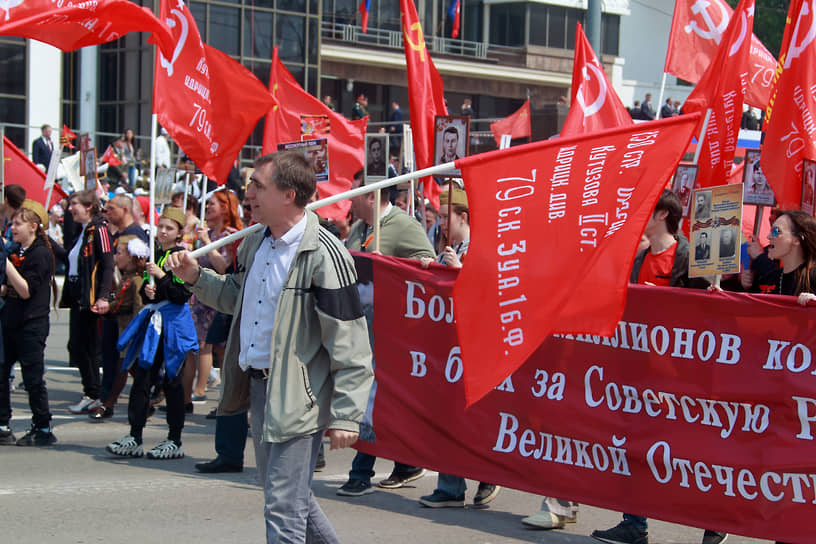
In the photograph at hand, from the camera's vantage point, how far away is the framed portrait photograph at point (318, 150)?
7.93 metres

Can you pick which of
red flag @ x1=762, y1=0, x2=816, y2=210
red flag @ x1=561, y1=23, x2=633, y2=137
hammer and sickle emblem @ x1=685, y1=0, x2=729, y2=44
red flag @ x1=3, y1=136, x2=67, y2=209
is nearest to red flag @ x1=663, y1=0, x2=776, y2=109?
hammer and sickle emblem @ x1=685, y1=0, x2=729, y2=44

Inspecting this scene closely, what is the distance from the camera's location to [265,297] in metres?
4.53

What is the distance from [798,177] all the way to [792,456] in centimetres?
272

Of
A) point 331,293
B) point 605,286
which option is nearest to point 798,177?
point 605,286

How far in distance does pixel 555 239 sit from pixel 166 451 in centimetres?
393

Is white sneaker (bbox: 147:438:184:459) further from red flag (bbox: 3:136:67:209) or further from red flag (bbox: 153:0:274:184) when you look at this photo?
red flag (bbox: 3:136:67:209)

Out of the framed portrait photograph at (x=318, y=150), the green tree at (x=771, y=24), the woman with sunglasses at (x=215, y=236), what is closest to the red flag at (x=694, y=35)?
the framed portrait photograph at (x=318, y=150)

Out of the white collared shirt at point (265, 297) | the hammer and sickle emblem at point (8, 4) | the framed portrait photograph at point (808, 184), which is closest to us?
the white collared shirt at point (265, 297)

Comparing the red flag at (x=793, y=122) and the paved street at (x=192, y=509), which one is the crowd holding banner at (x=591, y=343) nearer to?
the red flag at (x=793, y=122)

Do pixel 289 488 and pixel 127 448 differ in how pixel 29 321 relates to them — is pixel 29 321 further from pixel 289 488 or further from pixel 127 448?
pixel 289 488

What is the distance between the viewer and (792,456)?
5492 mm

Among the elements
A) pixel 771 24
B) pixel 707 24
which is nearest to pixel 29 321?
pixel 707 24

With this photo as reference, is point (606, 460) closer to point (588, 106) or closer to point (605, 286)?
point (605, 286)

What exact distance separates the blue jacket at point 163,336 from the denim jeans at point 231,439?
551 millimetres
